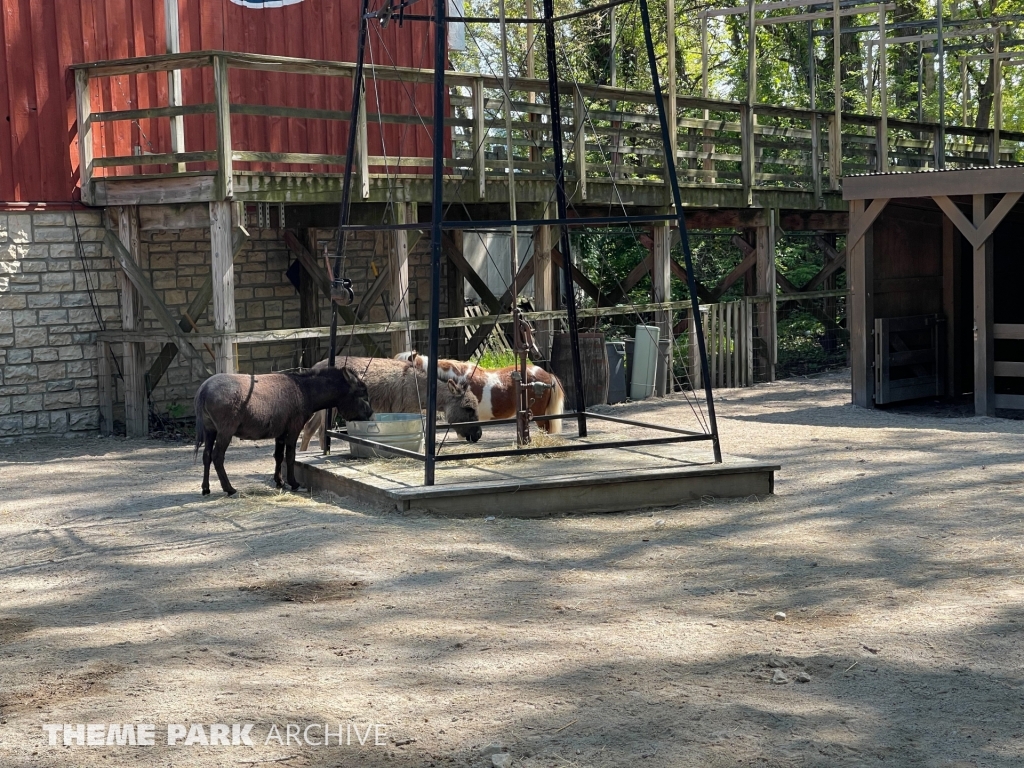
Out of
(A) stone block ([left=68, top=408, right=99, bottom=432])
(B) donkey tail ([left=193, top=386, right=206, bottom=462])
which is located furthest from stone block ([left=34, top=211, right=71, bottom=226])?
(B) donkey tail ([left=193, top=386, right=206, bottom=462])

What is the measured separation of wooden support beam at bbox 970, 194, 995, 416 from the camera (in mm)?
15453

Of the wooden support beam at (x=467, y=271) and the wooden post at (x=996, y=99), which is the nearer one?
the wooden support beam at (x=467, y=271)

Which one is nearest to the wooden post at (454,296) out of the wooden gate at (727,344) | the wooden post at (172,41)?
the wooden gate at (727,344)

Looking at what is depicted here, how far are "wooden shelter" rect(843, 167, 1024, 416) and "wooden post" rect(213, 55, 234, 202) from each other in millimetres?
7646

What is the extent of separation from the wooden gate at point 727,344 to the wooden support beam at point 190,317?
7.60 metres

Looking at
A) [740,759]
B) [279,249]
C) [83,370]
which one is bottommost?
[740,759]

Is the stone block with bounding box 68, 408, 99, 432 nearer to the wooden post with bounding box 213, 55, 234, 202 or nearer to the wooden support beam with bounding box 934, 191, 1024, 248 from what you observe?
the wooden post with bounding box 213, 55, 234, 202

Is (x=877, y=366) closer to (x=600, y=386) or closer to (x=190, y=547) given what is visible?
(x=600, y=386)

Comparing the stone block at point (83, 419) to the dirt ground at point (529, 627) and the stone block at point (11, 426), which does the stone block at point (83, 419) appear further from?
the dirt ground at point (529, 627)

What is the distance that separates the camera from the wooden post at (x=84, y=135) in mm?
14281

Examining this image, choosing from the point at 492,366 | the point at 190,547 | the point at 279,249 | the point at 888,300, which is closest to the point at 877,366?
the point at 888,300

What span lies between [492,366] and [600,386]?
2074 millimetres

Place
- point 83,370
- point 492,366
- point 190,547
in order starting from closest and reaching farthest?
point 190,547, point 83,370, point 492,366

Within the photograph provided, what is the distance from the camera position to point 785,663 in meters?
6.06
